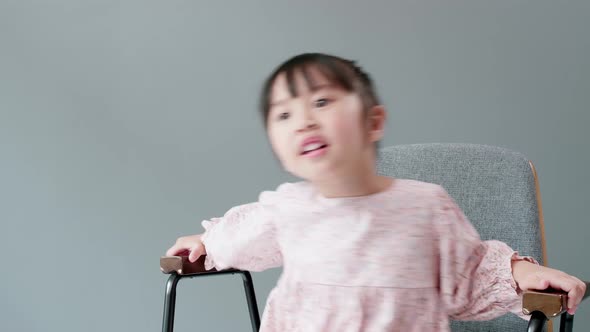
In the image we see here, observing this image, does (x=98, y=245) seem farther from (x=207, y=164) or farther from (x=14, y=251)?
(x=207, y=164)

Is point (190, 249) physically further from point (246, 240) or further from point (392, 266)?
point (392, 266)

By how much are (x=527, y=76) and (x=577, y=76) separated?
111 mm

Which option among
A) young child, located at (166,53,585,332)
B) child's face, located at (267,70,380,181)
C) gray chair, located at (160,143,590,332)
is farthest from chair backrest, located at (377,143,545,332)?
child's face, located at (267,70,380,181)

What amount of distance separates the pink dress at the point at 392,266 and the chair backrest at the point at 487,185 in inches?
13.1

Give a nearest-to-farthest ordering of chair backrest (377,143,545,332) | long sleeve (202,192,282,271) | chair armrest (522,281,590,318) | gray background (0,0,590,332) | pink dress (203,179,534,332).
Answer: chair armrest (522,281,590,318) → pink dress (203,179,534,332) → long sleeve (202,192,282,271) → chair backrest (377,143,545,332) → gray background (0,0,590,332)

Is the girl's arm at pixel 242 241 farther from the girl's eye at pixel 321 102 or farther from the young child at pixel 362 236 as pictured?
the girl's eye at pixel 321 102

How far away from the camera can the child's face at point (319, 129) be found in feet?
3.08

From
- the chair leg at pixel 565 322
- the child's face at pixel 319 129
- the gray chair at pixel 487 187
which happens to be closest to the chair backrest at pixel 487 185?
the gray chair at pixel 487 187

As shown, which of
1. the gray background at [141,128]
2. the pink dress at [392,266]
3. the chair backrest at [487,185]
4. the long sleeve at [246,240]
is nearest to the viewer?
the pink dress at [392,266]

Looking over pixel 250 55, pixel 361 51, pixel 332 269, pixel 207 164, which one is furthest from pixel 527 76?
pixel 332 269

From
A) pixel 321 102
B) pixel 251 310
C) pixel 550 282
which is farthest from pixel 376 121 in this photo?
pixel 251 310

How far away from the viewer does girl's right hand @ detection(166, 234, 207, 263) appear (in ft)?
3.86

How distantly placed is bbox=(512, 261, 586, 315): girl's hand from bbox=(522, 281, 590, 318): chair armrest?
0.03ft

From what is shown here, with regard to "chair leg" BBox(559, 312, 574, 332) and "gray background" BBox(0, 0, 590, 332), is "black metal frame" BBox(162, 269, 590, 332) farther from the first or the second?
"gray background" BBox(0, 0, 590, 332)
